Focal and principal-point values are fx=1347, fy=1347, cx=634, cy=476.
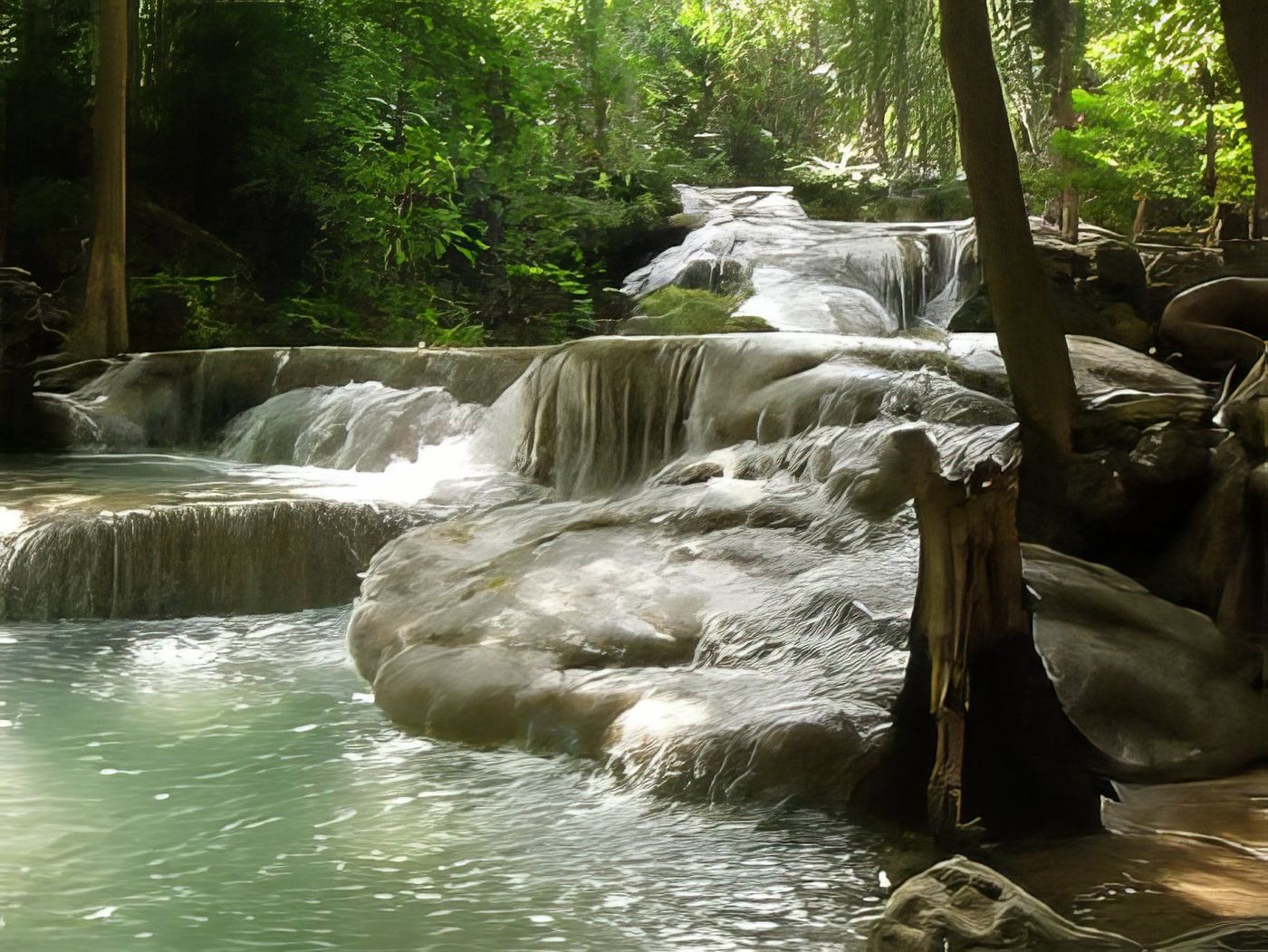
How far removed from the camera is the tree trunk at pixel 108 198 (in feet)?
40.3

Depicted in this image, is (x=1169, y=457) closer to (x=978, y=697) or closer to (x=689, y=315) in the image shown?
(x=978, y=697)

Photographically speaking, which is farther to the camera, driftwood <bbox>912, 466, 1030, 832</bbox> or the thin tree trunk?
the thin tree trunk

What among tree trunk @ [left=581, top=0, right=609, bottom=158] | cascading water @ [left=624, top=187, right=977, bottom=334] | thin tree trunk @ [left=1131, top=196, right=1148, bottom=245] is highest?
tree trunk @ [left=581, top=0, right=609, bottom=158]

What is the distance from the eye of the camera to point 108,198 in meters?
12.4

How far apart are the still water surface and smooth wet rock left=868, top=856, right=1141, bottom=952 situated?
17cm

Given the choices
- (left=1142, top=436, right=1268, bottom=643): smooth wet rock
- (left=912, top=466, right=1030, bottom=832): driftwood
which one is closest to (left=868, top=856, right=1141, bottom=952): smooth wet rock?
(left=912, top=466, right=1030, bottom=832): driftwood

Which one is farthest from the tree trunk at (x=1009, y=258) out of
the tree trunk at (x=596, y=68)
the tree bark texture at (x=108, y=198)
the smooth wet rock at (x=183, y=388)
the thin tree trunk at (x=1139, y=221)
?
the tree trunk at (x=596, y=68)

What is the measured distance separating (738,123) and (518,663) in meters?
18.7

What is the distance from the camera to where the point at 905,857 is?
3484mm

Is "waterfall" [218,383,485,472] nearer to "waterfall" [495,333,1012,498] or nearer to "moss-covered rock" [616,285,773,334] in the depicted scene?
"waterfall" [495,333,1012,498]

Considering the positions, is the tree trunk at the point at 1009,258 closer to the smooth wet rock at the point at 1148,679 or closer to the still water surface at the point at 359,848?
the smooth wet rock at the point at 1148,679

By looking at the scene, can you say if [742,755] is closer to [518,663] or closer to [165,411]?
[518,663]

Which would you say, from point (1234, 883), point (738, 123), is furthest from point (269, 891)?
point (738, 123)

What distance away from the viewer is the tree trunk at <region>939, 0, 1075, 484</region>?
6.27m
